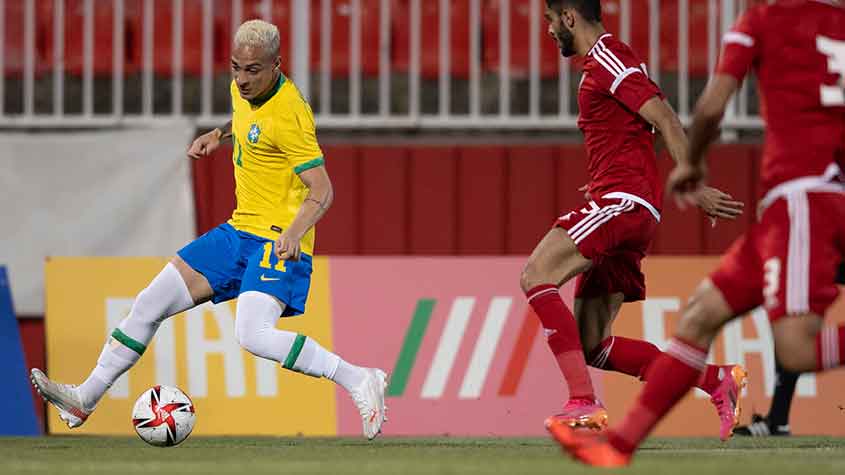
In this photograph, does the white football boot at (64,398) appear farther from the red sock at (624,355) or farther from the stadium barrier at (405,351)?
the stadium barrier at (405,351)

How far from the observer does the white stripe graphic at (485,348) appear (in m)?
10.2

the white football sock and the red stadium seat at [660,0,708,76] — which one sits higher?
the red stadium seat at [660,0,708,76]

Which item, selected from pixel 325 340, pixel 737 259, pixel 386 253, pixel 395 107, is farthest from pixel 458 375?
pixel 737 259

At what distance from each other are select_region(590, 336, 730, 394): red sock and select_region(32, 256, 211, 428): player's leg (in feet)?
5.90

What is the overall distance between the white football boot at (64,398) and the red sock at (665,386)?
9.74 ft

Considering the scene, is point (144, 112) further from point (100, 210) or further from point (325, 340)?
point (325, 340)

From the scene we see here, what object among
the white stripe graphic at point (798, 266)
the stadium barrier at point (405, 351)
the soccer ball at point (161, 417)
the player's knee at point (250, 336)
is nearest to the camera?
the white stripe graphic at point (798, 266)

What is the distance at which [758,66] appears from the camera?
18.2 ft

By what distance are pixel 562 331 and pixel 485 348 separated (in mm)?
3016

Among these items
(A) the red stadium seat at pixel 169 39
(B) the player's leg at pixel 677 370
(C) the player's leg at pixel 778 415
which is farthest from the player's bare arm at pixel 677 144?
(A) the red stadium seat at pixel 169 39

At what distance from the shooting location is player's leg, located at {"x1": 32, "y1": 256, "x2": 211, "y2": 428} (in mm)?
7602

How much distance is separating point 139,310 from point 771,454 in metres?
2.84

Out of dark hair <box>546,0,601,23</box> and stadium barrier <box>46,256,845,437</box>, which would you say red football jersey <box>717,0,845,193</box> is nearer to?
dark hair <box>546,0,601,23</box>

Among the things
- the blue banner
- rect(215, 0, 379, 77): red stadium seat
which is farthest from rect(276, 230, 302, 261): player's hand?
rect(215, 0, 379, 77): red stadium seat
